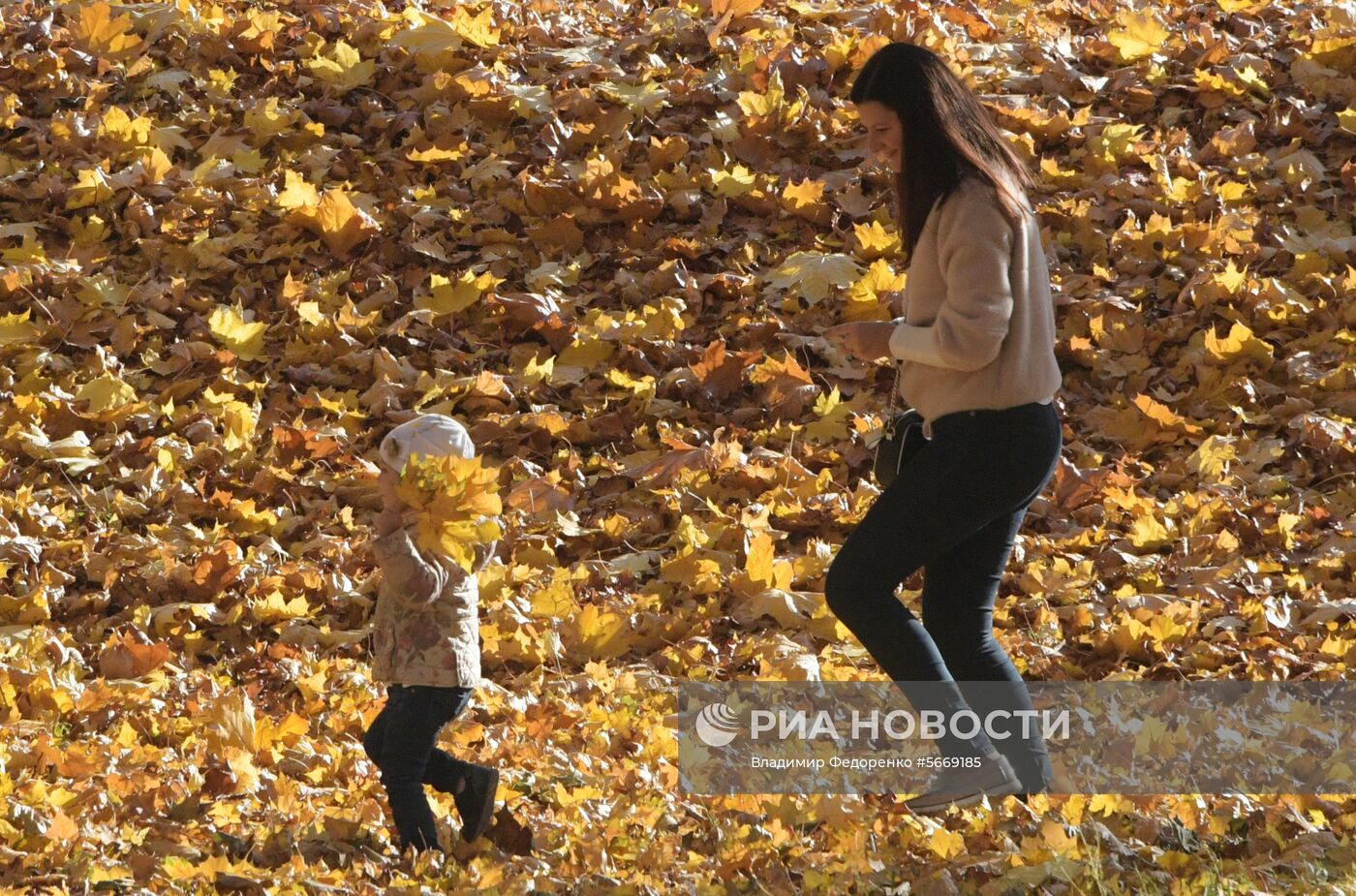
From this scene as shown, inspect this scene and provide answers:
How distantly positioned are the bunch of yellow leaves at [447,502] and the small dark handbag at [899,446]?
2.90ft

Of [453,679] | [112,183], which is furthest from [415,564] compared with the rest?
[112,183]

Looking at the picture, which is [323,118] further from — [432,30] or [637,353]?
[637,353]

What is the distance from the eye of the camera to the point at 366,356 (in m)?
5.68

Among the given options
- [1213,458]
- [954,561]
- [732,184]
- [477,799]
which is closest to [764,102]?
[732,184]

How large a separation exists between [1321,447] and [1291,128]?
7.42 ft

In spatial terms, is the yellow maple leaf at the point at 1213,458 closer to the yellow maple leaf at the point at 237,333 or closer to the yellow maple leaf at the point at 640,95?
the yellow maple leaf at the point at 640,95

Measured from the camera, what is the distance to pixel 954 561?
3.12 metres

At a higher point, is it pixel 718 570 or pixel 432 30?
pixel 432 30

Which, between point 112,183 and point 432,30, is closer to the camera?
point 112,183

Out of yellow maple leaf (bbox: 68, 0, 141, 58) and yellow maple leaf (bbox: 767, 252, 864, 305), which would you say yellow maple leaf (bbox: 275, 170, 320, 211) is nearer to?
yellow maple leaf (bbox: 68, 0, 141, 58)

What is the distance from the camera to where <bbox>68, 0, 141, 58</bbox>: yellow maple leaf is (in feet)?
23.5

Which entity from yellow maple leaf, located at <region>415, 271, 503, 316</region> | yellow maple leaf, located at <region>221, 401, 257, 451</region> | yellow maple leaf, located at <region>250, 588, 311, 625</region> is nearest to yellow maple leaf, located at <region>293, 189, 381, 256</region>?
yellow maple leaf, located at <region>415, 271, 503, 316</region>

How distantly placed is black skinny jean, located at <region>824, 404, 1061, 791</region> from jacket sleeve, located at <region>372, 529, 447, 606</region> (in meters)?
0.83

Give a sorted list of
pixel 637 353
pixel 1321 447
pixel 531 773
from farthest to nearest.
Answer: pixel 637 353, pixel 1321 447, pixel 531 773
